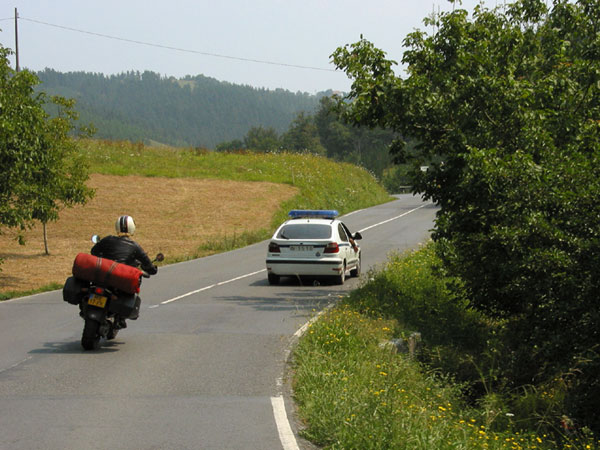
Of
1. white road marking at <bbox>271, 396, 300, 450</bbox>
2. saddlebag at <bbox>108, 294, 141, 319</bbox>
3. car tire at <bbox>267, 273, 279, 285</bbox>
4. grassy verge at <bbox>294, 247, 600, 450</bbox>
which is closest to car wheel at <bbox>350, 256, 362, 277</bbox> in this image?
car tire at <bbox>267, 273, 279, 285</bbox>

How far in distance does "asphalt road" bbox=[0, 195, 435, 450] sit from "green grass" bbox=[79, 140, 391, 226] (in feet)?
108

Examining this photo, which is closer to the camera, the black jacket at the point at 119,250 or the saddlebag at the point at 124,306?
the saddlebag at the point at 124,306

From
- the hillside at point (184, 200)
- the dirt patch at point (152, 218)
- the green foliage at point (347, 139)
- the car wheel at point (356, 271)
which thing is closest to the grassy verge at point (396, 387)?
the car wheel at point (356, 271)

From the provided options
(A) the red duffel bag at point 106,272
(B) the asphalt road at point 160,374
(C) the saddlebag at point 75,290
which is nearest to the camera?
(B) the asphalt road at point 160,374

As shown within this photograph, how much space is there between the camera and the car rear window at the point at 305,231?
20.0 meters

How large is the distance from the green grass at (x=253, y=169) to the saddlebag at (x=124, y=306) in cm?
3728

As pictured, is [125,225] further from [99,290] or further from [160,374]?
[160,374]

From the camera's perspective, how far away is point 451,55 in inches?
702

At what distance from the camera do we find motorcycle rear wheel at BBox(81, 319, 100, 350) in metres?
10.7

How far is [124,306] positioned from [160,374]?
1676 mm

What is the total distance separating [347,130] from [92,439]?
135423 millimetres

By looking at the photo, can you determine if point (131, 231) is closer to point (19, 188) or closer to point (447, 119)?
point (447, 119)

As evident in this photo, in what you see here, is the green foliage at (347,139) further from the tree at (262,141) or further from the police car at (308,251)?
the police car at (308,251)

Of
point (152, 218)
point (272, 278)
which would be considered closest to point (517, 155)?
point (272, 278)
